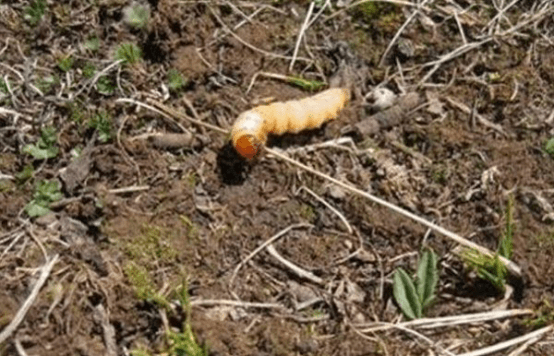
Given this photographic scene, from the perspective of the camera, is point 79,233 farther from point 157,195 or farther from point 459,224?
point 459,224

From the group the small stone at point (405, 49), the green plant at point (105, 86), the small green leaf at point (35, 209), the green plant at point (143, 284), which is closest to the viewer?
the green plant at point (143, 284)

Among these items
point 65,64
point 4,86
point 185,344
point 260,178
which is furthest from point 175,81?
point 185,344

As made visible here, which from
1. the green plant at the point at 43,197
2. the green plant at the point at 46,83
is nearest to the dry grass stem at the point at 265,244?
the green plant at the point at 43,197

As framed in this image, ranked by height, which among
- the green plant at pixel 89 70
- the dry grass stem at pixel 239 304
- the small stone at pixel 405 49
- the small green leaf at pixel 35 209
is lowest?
the dry grass stem at pixel 239 304

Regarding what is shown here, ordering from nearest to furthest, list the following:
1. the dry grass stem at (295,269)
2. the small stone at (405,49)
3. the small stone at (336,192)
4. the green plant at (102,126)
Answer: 1. the dry grass stem at (295,269)
2. the small stone at (336,192)
3. the green plant at (102,126)
4. the small stone at (405,49)

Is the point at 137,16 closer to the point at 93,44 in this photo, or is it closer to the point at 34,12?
the point at 93,44

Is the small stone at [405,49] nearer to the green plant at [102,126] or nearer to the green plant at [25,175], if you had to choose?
the green plant at [102,126]

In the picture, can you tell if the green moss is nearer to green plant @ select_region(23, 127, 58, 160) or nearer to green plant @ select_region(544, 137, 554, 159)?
green plant @ select_region(23, 127, 58, 160)
